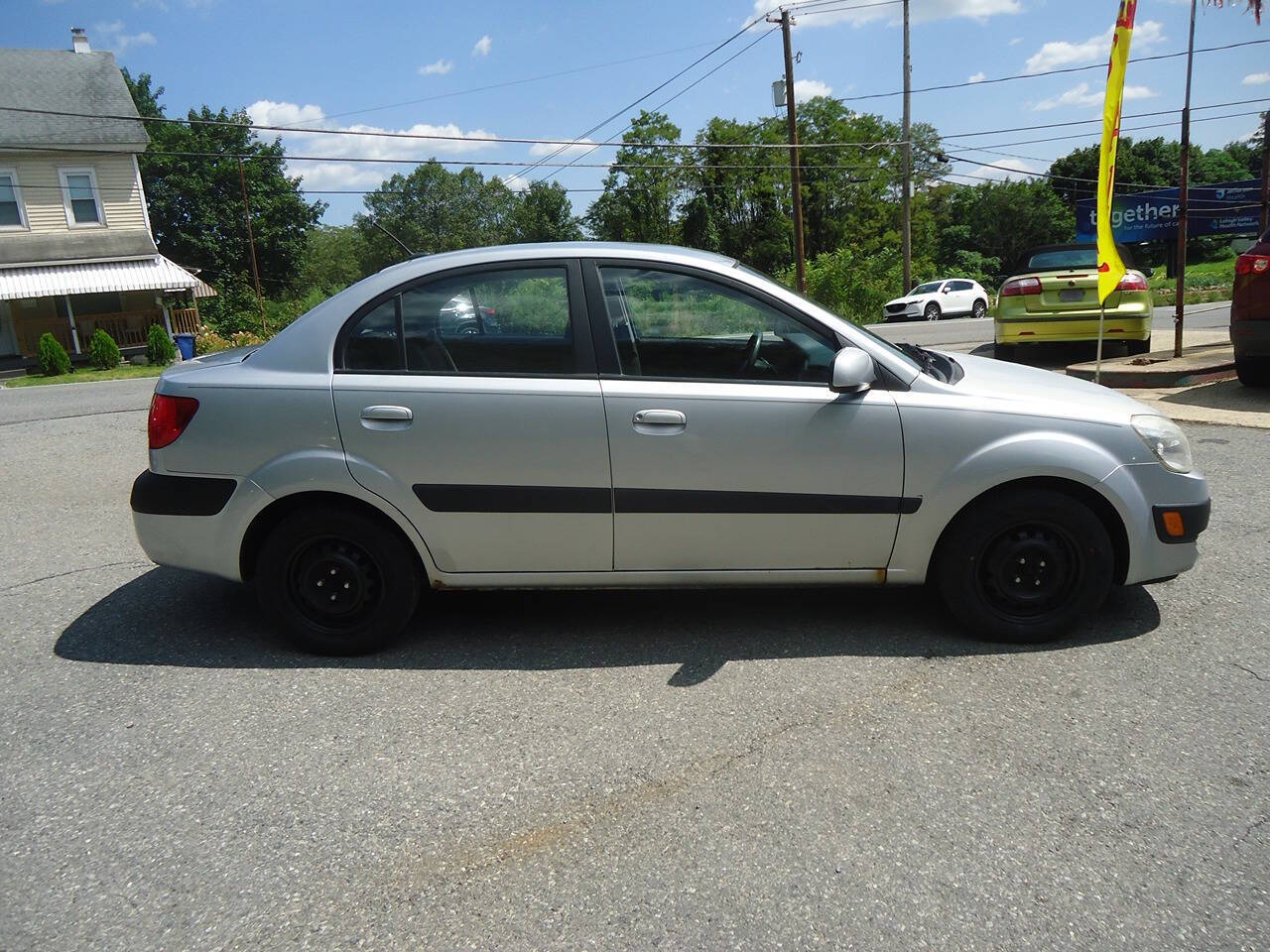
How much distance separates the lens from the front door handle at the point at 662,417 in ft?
12.2

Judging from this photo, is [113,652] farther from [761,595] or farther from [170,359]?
[170,359]

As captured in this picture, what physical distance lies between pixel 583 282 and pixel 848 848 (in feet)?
8.01

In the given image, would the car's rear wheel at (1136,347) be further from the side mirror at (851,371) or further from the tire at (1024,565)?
the side mirror at (851,371)

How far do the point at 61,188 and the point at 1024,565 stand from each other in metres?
31.7

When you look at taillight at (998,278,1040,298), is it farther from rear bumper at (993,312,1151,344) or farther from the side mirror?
the side mirror

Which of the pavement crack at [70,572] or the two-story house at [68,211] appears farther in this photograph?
the two-story house at [68,211]

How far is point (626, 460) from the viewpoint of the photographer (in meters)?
3.75

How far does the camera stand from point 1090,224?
192 ft

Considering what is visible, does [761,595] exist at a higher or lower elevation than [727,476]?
lower

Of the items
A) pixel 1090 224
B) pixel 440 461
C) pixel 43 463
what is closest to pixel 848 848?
pixel 440 461

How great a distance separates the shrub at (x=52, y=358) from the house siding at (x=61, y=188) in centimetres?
632

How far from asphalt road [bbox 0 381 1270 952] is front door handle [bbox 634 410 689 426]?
99cm

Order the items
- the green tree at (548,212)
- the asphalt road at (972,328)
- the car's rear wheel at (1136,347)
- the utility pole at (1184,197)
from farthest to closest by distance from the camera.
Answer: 1. the green tree at (548,212)
2. the asphalt road at (972,328)
3. the car's rear wheel at (1136,347)
4. the utility pole at (1184,197)

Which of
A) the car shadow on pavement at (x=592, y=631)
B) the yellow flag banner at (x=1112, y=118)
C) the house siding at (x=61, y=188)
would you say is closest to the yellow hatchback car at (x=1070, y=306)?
the yellow flag banner at (x=1112, y=118)
